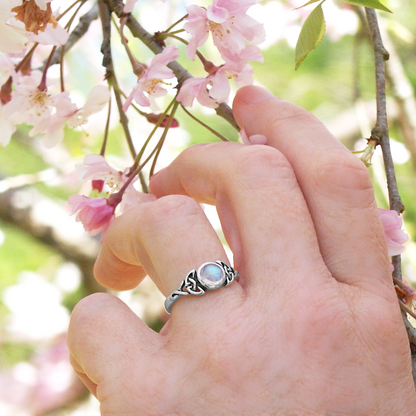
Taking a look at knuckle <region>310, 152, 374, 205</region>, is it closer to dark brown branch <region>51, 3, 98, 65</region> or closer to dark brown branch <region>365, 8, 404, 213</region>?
dark brown branch <region>365, 8, 404, 213</region>

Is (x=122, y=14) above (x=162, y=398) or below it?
above

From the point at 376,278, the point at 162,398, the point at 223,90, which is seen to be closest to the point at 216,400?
the point at 162,398

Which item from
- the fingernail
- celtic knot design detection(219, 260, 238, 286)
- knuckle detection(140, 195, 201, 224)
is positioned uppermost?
the fingernail

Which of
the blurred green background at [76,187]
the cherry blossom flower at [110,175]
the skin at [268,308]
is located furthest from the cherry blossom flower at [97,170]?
the blurred green background at [76,187]

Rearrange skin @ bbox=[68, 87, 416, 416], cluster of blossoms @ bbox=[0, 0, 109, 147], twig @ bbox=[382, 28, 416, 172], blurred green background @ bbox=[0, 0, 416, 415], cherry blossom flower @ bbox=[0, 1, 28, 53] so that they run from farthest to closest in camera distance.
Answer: blurred green background @ bbox=[0, 0, 416, 415], twig @ bbox=[382, 28, 416, 172], cluster of blossoms @ bbox=[0, 0, 109, 147], cherry blossom flower @ bbox=[0, 1, 28, 53], skin @ bbox=[68, 87, 416, 416]

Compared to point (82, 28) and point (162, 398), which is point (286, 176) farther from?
point (82, 28)

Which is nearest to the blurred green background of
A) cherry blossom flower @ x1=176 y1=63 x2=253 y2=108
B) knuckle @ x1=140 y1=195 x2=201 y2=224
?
cherry blossom flower @ x1=176 y1=63 x2=253 y2=108

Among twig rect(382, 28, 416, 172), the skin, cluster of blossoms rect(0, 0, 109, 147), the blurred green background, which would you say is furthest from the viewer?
the blurred green background

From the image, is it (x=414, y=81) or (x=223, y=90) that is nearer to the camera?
(x=223, y=90)
